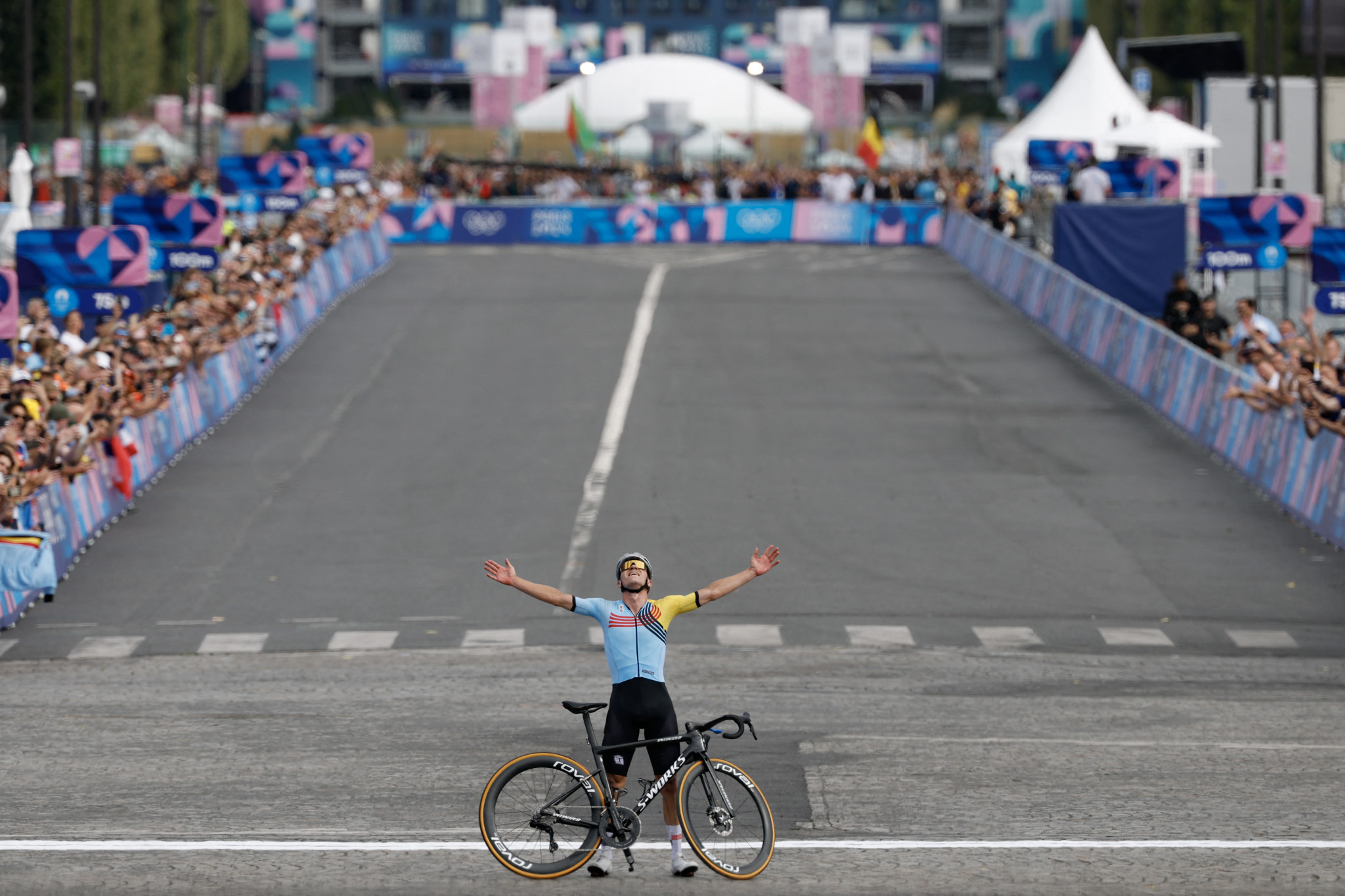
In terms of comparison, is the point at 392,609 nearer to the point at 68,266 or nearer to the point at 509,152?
the point at 68,266

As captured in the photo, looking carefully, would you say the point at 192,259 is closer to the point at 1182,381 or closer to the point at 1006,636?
the point at 1182,381

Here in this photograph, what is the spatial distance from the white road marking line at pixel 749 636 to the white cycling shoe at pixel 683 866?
298 inches

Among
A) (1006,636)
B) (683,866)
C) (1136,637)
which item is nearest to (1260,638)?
(1136,637)

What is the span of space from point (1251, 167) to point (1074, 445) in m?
27.8

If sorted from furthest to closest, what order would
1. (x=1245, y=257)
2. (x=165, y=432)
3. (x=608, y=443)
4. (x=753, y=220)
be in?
1. (x=753, y=220)
2. (x=1245, y=257)
3. (x=608, y=443)
4. (x=165, y=432)

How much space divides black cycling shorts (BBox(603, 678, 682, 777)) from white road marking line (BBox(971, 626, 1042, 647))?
8.00 meters

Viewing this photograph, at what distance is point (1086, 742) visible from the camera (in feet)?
45.1

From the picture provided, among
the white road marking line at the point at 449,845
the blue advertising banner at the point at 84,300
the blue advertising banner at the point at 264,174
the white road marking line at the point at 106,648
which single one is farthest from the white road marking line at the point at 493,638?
the blue advertising banner at the point at 264,174

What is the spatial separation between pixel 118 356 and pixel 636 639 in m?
15.7

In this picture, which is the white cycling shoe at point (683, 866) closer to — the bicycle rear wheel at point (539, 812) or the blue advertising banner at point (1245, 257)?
the bicycle rear wheel at point (539, 812)

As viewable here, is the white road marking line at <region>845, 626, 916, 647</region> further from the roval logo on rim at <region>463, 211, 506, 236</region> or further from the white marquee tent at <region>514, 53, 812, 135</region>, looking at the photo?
the white marquee tent at <region>514, 53, 812, 135</region>

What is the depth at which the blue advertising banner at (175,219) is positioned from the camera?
1243 inches

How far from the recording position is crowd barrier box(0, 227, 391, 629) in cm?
2025

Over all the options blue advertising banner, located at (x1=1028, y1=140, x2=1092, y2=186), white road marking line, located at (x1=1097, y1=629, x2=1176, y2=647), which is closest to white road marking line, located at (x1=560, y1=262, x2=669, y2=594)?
white road marking line, located at (x1=1097, y1=629, x2=1176, y2=647)
